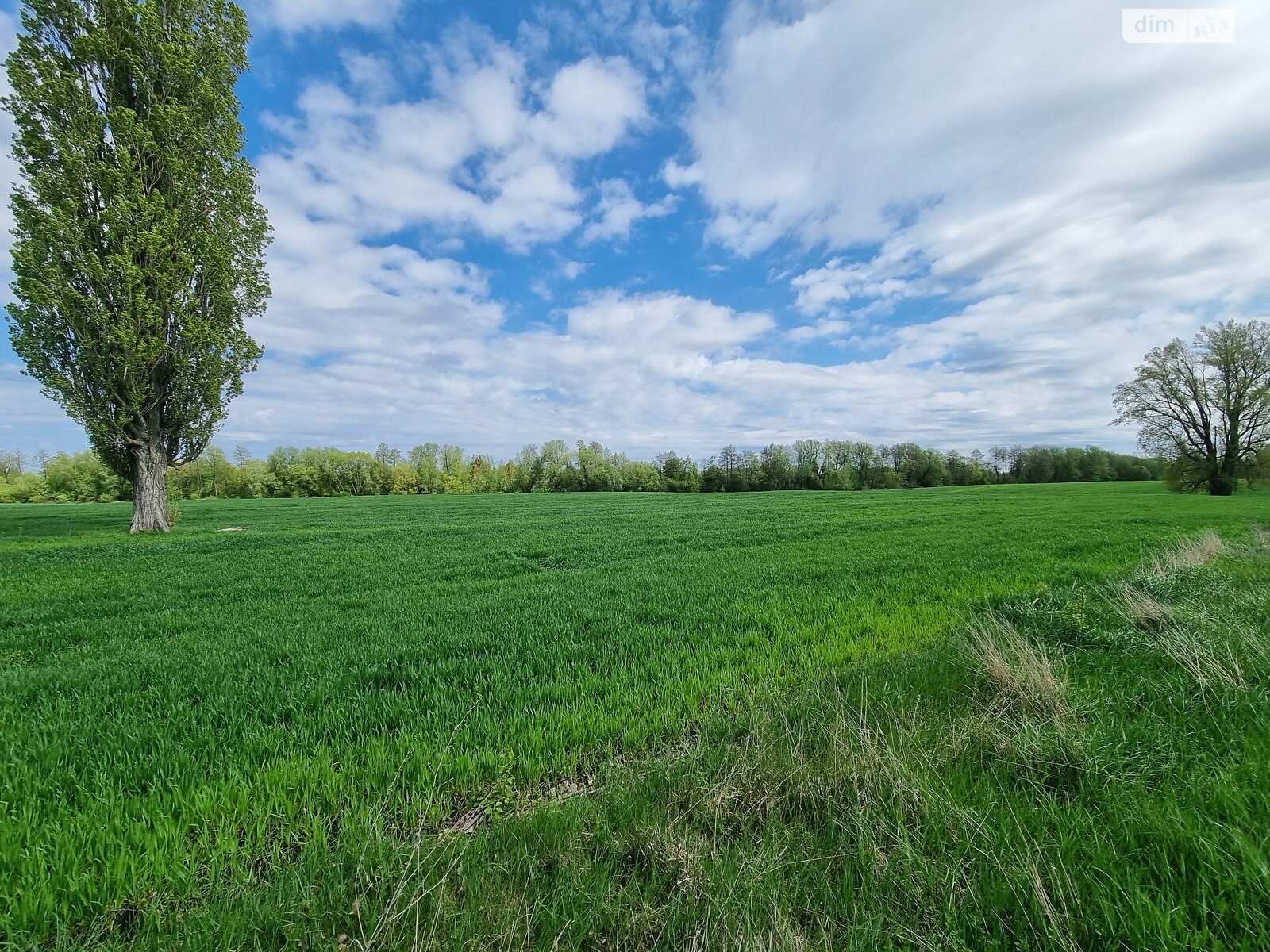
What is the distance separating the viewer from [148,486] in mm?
20844

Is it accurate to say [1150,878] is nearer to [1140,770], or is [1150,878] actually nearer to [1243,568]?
[1140,770]

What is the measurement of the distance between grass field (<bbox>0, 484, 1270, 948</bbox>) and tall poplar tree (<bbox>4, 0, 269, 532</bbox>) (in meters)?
9.04

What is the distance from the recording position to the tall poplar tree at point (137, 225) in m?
17.8

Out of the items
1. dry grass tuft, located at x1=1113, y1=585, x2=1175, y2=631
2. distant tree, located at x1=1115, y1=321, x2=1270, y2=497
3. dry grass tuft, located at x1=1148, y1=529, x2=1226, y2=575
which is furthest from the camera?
distant tree, located at x1=1115, y1=321, x2=1270, y2=497

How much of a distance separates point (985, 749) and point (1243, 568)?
34.4 feet

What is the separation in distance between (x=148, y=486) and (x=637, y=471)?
84.8 m

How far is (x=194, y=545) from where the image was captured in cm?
1700

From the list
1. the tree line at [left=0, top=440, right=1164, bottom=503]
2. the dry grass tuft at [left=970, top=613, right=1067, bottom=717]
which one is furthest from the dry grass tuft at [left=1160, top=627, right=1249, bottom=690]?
the tree line at [left=0, top=440, right=1164, bottom=503]

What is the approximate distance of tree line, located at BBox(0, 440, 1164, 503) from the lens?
93000 mm

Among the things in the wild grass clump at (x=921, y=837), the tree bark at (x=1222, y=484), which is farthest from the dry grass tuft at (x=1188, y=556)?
the tree bark at (x=1222, y=484)

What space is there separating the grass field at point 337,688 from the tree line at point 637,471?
270 feet

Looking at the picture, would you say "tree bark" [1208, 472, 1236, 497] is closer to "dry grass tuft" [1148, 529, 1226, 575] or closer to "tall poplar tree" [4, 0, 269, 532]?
"dry grass tuft" [1148, 529, 1226, 575]

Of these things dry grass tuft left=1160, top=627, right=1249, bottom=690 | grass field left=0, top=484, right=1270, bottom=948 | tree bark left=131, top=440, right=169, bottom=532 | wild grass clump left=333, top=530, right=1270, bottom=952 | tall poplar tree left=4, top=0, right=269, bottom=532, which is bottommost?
grass field left=0, top=484, right=1270, bottom=948

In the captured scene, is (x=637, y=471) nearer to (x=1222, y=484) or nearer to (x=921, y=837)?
(x=1222, y=484)
